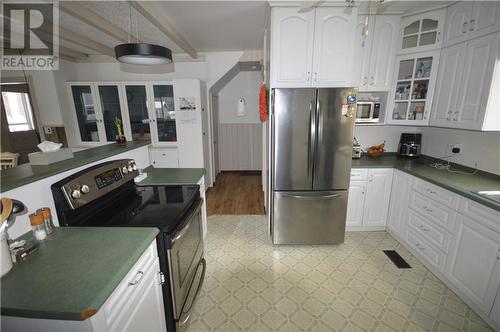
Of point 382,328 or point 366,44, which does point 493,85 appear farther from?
point 382,328

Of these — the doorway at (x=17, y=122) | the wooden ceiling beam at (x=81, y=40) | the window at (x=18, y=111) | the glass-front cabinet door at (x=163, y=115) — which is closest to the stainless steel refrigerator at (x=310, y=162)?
the glass-front cabinet door at (x=163, y=115)

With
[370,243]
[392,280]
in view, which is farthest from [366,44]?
[392,280]

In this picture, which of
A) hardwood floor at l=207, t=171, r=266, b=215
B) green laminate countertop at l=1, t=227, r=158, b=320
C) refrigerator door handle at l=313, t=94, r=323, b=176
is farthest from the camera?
hardwood floor at l=207, t=171, r=266, b=215

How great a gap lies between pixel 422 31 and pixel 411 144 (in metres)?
1.32

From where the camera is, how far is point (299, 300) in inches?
74.5

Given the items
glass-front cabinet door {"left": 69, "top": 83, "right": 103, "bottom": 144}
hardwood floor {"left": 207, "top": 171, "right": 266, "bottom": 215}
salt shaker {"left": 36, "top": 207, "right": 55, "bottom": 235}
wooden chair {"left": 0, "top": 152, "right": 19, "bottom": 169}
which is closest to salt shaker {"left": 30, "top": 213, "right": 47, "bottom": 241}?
salt shaker {"left": 36, "top": 207, "right": 55, "bottom": 235}

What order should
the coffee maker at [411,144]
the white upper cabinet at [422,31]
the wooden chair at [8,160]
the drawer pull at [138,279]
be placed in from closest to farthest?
the drawer pull at [138,279]
the white upper cabinet at [422,31]
the wooden chair at [8,160]
the coffee maker at [411,144]

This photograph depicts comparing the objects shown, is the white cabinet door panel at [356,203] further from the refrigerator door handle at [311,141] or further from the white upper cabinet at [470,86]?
the white upper cabinet at [470,86]

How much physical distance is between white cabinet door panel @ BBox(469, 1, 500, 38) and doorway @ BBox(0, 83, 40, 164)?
6.52 metres

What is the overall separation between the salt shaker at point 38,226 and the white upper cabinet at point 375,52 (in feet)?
10.0

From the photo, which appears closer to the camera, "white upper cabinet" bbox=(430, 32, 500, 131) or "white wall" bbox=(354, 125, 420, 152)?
"white upper cabinet" bbox=(430, 32, 500, 131)

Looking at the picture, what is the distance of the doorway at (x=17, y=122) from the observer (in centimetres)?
425

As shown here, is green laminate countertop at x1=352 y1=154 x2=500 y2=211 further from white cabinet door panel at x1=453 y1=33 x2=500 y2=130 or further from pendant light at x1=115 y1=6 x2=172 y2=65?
pendant light at x1=115 y1=6 x2=172 y2=65

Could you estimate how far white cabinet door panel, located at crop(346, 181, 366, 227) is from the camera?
2.66 metres
